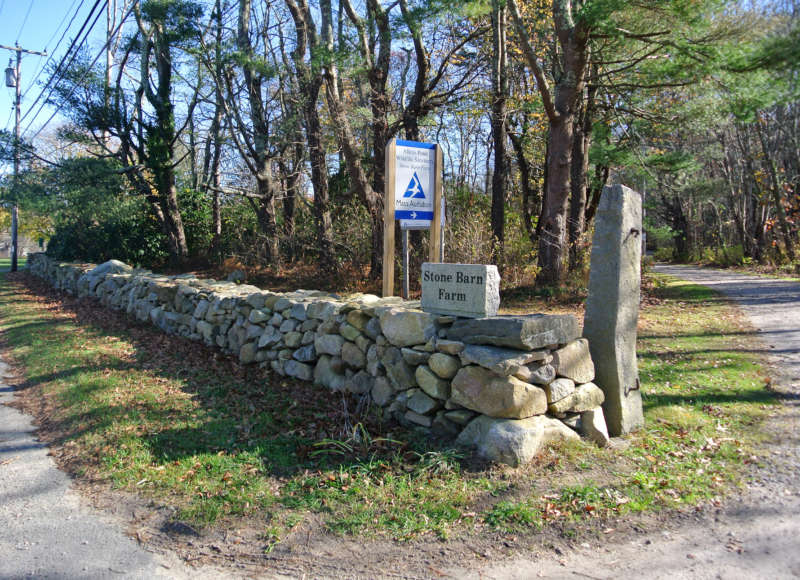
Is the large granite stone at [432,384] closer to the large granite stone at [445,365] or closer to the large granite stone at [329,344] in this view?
the large granite stone at [445,365]

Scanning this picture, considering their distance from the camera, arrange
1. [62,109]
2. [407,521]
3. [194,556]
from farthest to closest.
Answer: [62,109] < [407,521] < [194,556]

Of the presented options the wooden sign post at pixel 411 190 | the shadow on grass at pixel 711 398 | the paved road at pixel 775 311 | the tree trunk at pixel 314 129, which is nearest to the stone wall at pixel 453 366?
the wooden sign post at pixel 411 190

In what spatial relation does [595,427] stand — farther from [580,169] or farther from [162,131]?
[162,131]

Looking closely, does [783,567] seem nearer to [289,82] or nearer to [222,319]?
[222,319]

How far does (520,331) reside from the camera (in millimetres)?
4613

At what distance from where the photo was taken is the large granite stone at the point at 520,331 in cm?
465

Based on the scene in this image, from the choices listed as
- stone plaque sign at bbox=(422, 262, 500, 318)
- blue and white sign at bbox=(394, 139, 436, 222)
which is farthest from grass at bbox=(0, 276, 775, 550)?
blue and white sign at bbox=(394, 139, 436, 222)

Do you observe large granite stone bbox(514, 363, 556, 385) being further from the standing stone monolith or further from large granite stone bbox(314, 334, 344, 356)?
large granite stone bbox(314, 334, 344, 356)

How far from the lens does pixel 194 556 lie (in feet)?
11.7

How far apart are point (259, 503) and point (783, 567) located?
10.7 feet

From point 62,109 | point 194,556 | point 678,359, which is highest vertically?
point 62,109

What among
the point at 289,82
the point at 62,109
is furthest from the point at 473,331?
the point at 62,109

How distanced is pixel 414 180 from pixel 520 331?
10.3ft

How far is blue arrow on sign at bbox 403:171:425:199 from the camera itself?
714 centimetres
